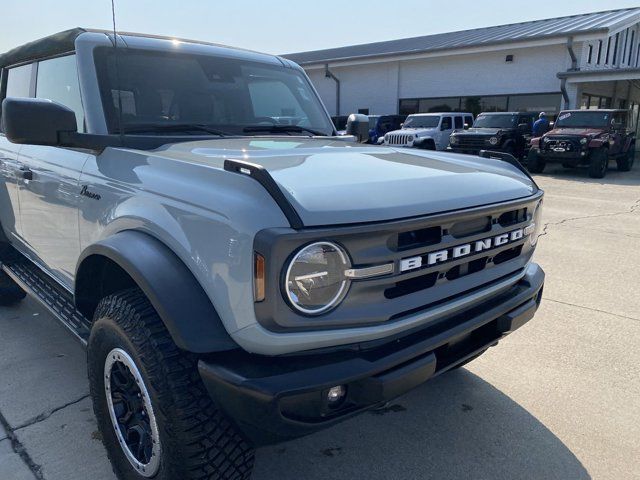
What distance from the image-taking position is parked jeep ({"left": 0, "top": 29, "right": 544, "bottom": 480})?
166 centimetres

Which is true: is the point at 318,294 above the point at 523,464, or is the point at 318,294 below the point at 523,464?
above

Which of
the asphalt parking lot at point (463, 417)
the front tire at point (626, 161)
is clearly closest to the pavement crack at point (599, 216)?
the asphalt parking lot at point (463, 417)

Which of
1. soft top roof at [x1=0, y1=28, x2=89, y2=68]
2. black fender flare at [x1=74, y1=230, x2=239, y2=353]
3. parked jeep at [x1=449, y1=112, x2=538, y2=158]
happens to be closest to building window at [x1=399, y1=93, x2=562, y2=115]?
parked jeep at [x1=449, y1=112, x2=538, y2=158]

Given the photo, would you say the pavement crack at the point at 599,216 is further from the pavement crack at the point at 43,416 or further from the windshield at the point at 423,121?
the windshield at the point at 423,121

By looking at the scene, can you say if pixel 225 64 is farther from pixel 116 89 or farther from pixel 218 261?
pixel 218 261

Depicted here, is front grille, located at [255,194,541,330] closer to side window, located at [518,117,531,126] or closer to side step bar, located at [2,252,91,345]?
side step bar, located at [2,252,91,345]

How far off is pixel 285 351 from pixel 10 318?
354cm

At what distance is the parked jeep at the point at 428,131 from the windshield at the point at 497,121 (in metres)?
1.29

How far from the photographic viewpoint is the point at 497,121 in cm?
1744

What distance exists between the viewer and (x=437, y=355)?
6.77ft

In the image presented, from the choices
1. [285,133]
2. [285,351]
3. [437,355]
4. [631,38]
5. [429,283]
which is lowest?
[437,355]

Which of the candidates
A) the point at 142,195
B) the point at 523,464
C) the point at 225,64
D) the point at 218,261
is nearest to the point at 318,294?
the point at 218,261

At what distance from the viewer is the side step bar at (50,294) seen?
2680mm

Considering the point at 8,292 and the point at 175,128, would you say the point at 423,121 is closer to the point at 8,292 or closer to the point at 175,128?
the point at 8,292
